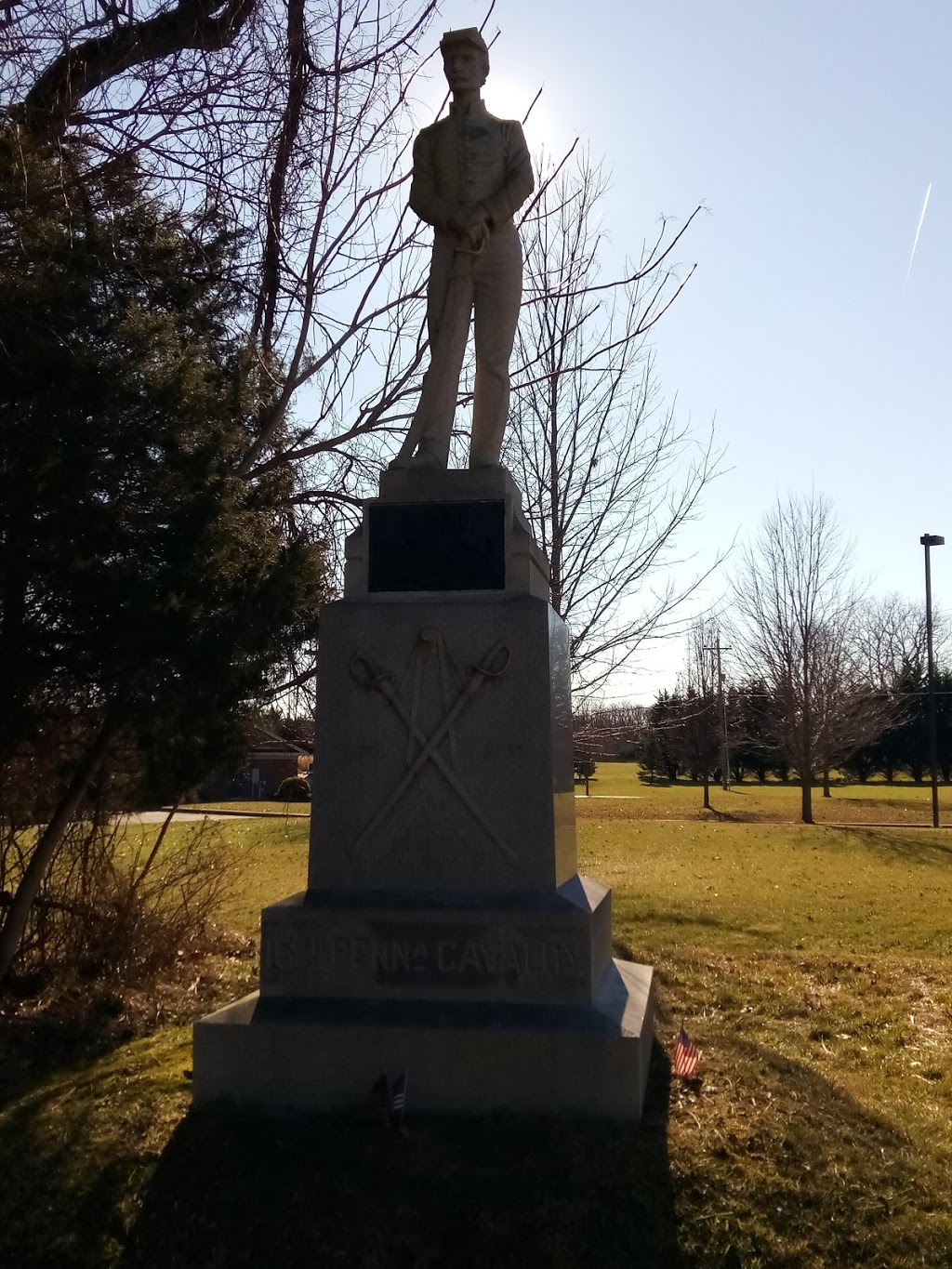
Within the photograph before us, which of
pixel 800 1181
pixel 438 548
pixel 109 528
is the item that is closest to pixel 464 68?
pixel 438 548

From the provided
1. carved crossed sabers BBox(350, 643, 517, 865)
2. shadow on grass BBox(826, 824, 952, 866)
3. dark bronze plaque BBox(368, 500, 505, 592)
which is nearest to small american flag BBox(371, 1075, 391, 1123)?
carved crossed sabers BBox(350, 643, 517, 865)

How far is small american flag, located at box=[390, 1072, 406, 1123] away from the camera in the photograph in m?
3.89

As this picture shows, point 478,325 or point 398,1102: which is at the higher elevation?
point 478,325

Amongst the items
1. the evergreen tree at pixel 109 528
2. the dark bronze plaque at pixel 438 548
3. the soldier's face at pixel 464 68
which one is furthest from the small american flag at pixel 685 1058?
the soldier's face at pixel 464 68

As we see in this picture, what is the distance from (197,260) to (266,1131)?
5.96 meters

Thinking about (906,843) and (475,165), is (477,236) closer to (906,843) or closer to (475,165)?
(475,165)

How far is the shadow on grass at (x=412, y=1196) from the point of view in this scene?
3.26 metres

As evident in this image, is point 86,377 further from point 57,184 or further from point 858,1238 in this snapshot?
point 858,1238

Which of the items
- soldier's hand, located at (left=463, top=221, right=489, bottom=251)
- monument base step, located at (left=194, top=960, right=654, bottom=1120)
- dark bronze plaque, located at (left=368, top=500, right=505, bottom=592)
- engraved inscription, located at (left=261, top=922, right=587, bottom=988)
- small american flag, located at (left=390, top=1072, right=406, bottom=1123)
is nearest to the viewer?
small american flag, located at (left=390, top=1072, right=406, bottom=1123)

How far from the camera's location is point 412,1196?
137 inches

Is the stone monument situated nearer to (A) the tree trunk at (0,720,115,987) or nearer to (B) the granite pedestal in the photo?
(B) the granite pedestal

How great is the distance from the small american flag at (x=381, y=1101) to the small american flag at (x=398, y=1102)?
0.06 feet

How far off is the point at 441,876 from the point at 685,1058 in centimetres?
133

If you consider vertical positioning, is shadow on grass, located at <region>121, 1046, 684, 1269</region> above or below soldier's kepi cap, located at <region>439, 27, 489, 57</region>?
below
